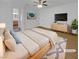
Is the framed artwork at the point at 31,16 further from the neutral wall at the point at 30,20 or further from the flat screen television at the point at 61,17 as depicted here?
the flat screen television at the point at 61,17

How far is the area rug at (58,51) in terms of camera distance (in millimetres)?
3003

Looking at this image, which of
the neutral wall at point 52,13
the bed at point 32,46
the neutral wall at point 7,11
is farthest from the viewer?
the neutral wall at point 52,13

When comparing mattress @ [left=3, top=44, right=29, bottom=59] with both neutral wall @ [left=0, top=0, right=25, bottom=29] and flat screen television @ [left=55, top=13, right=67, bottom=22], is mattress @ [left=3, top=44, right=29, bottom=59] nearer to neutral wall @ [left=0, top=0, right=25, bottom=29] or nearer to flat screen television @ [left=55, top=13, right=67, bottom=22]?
neutral wall @ [left=0, top=0, right=25, bottom=29]

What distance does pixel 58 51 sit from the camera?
328cm

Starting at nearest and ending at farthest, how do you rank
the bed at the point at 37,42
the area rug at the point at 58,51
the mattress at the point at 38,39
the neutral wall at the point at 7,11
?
the bed at the point at 37,42 < the mattress at the point at 38,39 < the neutral wall at the point at 7,11 < the area rug at the point at 58,51

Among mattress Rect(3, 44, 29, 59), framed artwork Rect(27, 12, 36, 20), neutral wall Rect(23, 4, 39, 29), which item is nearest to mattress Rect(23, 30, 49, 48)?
neutral wall Rect(23, 4, 39, 29)

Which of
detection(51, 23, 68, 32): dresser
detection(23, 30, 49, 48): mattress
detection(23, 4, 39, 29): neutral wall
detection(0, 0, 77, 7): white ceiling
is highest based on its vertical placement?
detection(0, 0, 77, 7): white ceiling

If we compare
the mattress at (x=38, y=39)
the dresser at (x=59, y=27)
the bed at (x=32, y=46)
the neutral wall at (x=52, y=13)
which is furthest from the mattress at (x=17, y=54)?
the dresser at (x=59, y=27)

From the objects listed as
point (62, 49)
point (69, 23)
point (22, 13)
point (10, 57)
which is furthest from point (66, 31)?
point (10, 57)

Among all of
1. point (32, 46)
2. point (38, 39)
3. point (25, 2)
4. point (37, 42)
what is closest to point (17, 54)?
point (32, 46)

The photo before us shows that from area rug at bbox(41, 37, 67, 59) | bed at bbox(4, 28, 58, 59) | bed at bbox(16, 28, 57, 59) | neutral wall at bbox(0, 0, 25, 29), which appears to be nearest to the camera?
bed at bbox(4, 28, 58, 59)

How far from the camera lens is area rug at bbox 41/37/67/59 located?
3.00 m

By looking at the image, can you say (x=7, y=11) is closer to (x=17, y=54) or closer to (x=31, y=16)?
(x=31, y=16)

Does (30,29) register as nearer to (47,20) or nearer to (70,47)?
(47,20)
